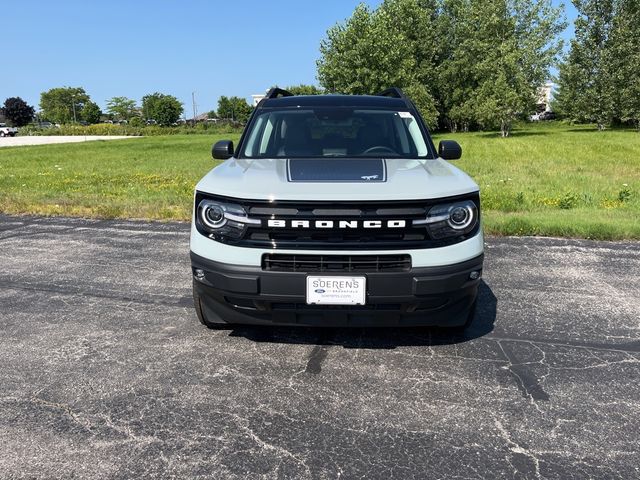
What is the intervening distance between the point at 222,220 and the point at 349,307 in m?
0.94

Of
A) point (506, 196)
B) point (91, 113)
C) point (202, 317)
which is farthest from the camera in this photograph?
point (91, 113)

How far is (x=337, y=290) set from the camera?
9.99 feet

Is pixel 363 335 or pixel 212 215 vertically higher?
pixel 212 215

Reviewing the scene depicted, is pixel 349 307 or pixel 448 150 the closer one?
pixel 349 307

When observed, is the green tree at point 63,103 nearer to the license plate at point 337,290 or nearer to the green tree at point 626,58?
the green tree at point 626,58

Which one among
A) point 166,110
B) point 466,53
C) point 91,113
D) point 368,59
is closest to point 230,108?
point 166,110

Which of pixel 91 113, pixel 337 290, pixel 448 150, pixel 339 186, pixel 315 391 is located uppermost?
pixel 91 113

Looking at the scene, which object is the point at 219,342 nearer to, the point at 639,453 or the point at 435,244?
the point at 435,244

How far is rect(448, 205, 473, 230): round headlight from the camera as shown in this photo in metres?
3.22

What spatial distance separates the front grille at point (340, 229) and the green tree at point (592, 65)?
151ft

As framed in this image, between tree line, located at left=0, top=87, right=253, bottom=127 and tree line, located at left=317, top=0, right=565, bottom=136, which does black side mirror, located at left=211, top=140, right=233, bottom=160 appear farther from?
tree line, located at left=0, top=87, right=253, bottom=127

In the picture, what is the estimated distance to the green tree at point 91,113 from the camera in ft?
348

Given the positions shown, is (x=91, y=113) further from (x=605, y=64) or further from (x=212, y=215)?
(x=212, y=215)

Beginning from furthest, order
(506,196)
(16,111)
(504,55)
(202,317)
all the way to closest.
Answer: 1. (16,111)
2. (504,55)
3. (506,196)
4. (202,317)
